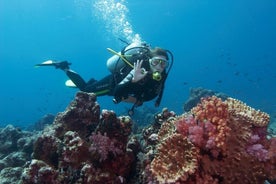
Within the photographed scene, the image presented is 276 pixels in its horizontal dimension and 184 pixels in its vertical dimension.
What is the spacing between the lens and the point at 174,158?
3723 millimetres

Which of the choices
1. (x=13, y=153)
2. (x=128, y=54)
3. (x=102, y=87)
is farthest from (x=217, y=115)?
(x=102, y=87)

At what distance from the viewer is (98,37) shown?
142375 millimetres

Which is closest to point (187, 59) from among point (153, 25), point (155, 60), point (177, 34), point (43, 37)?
point (177, 34)

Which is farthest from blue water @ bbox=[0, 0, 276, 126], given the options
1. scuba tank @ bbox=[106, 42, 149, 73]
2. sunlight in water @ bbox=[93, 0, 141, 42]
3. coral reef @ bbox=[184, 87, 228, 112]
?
scuba tank @ bbox=[106, 42, 149, 73]

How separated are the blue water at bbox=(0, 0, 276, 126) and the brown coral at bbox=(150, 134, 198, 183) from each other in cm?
8047

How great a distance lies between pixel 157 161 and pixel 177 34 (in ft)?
482

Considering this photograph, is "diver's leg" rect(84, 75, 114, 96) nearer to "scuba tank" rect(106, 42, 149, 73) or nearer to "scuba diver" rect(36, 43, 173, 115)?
"scuba tank" rect(106, 42, 149, 73)

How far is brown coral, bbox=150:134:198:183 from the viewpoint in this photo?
11.7 ft

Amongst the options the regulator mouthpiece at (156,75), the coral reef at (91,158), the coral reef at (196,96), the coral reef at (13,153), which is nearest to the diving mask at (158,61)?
the regulator mouthpiece at (156,75)

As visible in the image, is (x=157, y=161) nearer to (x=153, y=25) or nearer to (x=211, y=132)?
(x=211, y=132)

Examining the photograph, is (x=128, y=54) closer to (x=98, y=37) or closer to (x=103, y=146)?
(x=103, y=146)

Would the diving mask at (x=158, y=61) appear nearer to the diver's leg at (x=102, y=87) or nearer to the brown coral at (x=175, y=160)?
the diver's leg at (x=102, y=87)

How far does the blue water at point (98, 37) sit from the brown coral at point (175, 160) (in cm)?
8047

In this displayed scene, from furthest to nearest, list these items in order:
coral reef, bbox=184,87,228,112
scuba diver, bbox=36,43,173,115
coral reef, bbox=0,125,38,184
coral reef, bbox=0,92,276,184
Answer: coral reef, bbox=184,87,228,112 → scuba diver, bbox=36,43,173,115 → coral reef, bbox=0,125,38,184 → coral reef, bbox=0,92,276,184
